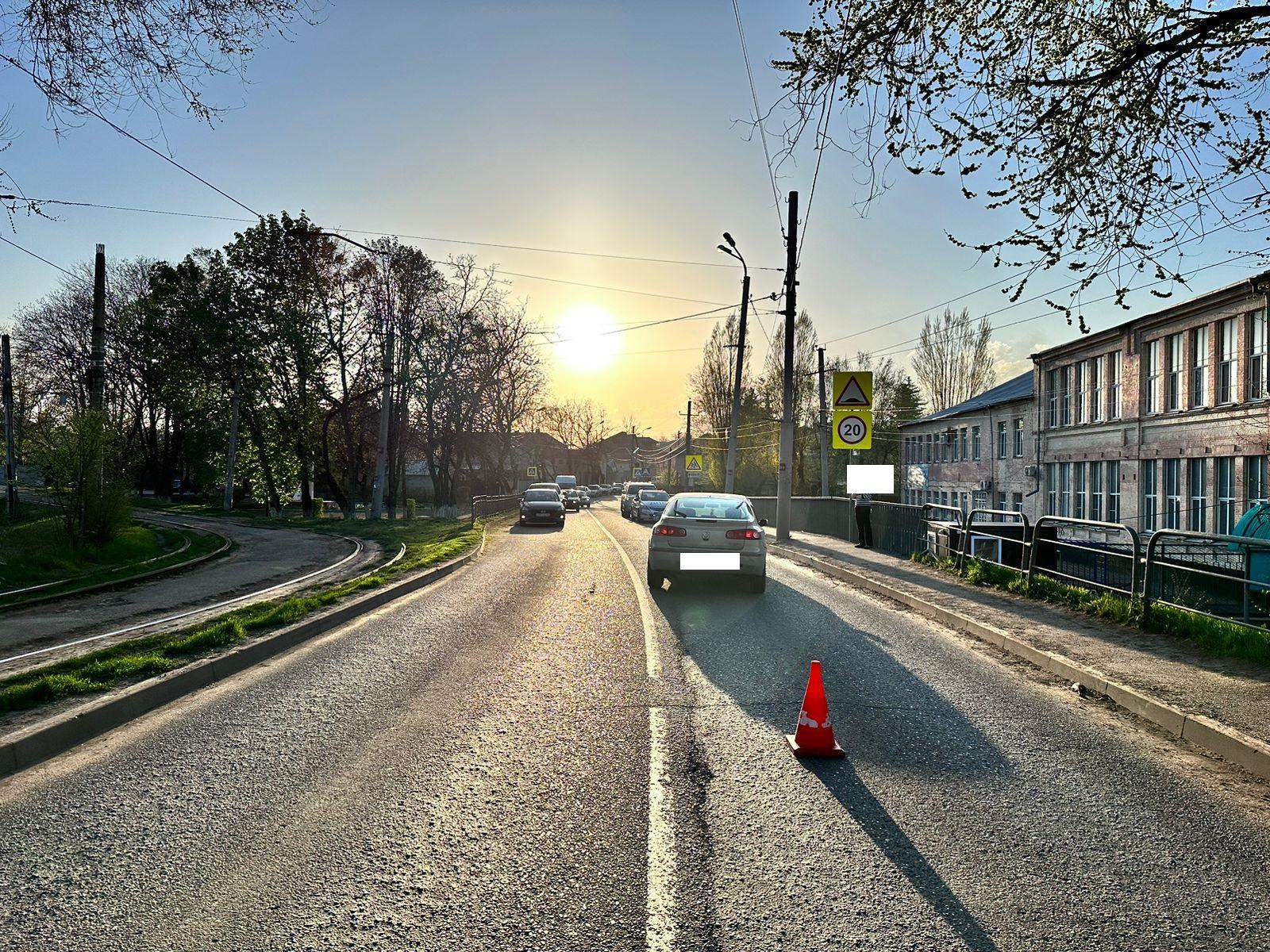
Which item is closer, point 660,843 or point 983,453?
point 660,843

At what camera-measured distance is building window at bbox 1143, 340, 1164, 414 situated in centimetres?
2811

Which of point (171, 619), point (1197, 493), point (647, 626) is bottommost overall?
point (171, 619)

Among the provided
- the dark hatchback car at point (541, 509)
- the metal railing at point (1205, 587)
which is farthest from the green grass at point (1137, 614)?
the dark hatchback car at point (541, 509)

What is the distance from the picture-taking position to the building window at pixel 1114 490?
99.8 ft

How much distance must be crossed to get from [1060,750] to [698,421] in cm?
6350

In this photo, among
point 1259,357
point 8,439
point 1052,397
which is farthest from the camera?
point 1052,397

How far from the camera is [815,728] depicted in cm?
528

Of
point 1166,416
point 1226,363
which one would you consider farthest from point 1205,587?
point 1166,416

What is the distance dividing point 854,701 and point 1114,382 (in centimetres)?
2966

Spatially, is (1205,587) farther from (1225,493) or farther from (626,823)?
(1225,493)

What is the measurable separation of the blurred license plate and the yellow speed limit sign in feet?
19.8

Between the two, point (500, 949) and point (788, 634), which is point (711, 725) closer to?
point (500, 949)

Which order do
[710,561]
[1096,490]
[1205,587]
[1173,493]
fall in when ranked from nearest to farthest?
[1205,587] → [710,561] → [1173,493] → [1096,490]

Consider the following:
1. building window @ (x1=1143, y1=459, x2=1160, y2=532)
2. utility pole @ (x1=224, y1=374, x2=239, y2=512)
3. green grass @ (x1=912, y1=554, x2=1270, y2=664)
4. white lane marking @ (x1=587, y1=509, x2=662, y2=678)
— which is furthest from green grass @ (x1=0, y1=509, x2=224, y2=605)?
building window @ (x1=1143, y1=459, x2=1160, y2=532)
